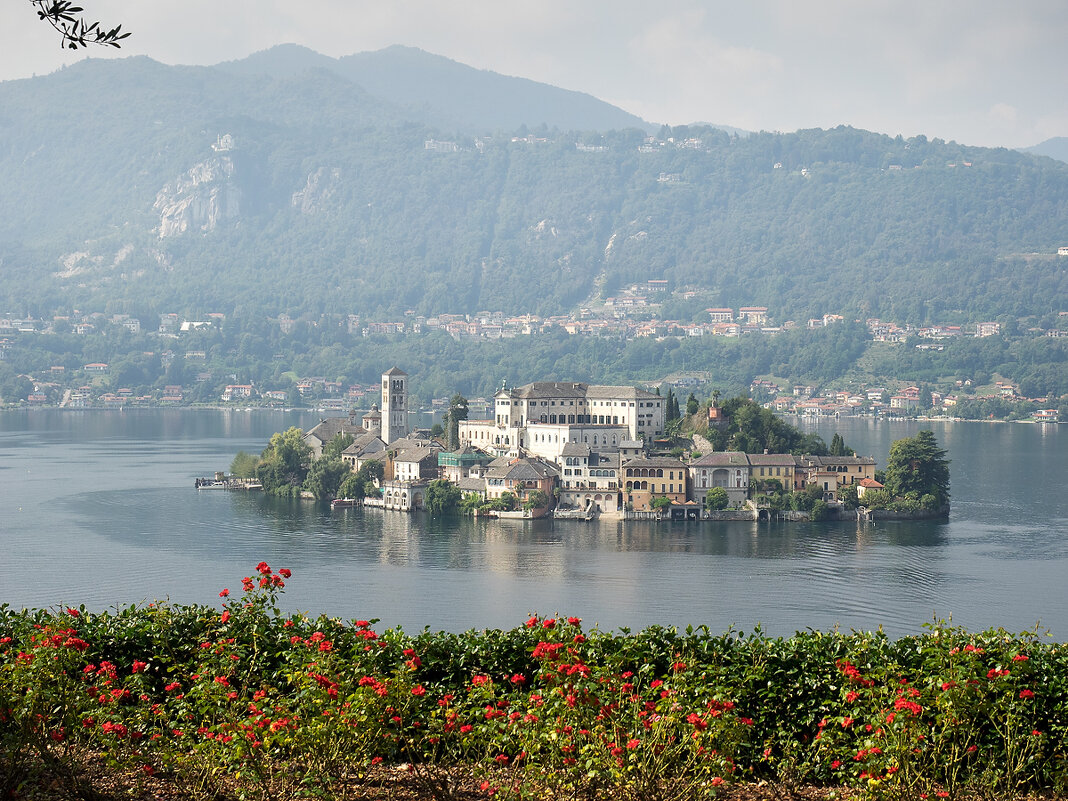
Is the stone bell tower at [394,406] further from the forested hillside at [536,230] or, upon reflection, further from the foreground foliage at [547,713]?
the forested hillside at [536,230]

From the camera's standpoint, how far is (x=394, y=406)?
178 ft

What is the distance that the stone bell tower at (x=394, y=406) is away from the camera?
53.7 meters

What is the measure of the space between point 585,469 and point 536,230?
150m

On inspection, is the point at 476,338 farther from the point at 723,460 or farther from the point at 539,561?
the point at 539,561

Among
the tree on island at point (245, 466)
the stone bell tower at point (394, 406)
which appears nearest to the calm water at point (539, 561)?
the tree on island at point (245, 466)

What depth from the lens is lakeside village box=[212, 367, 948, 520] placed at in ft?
134

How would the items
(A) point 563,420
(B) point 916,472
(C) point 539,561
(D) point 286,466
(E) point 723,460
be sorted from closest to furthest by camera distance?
(C) point 539,561, (B) point 916,472, (E) point 723,460, (D) point 286,466, (A) point 563,420

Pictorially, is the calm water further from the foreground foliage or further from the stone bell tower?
the foreground foliage

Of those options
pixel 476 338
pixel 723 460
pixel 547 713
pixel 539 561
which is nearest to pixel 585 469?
pixel 723 460

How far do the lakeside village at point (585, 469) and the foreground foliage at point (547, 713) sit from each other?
3044 centimetres

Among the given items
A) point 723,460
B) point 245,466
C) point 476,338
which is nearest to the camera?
point 723,460

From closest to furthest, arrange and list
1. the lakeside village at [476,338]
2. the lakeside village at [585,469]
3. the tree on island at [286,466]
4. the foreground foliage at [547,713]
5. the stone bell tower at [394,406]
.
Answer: the foreground foliage at [547,713]
the lakeside village at [585,469]
the tree on island at [286,466]
the stone bell tower at [394,406]
the lakeside village at [476,338]

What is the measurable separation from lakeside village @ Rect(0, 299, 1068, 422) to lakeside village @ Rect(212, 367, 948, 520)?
54975mm

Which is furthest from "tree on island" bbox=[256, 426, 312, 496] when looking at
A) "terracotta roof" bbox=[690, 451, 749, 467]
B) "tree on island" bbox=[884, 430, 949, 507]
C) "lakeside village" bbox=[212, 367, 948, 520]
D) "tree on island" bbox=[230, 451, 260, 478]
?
"tree on island" bbox=[884, 430, 949, 507]
